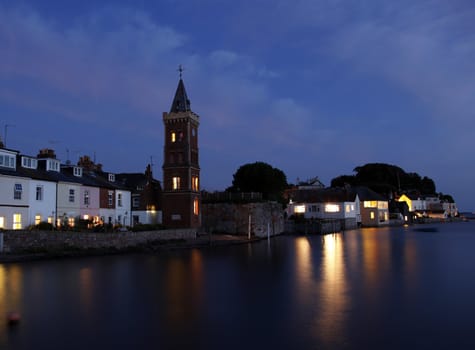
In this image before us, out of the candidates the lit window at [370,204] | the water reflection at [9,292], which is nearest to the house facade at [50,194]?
the water reflection at [9,292]

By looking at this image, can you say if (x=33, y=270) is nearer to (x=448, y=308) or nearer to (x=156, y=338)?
(x=156, y=338)

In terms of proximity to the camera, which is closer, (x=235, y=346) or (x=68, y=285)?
(x=235, y=346)

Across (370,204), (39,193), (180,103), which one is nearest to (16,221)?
(39,193)

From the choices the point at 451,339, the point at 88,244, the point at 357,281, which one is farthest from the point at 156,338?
the point at 88,244

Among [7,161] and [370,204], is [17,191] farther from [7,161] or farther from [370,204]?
[370,204]

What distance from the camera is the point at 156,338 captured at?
12.3 meters

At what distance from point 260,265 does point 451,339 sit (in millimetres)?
16614

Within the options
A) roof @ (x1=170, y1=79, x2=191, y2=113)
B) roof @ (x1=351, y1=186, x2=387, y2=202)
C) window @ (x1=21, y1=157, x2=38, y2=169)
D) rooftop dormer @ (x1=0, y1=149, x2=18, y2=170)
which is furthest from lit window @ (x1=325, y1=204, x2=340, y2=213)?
rooftop dormer @ (x1=0, y1=149, x2=18, y2=170)

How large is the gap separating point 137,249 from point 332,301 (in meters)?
19.7

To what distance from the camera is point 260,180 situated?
69.2 metres

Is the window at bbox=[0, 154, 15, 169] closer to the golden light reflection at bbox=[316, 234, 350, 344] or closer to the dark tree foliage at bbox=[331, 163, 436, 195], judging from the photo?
the golden light reflection at bbox=[316, 234, 350, 344]

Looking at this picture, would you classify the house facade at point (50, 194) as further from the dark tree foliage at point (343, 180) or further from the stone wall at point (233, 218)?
the dark tree foliage at point (343, 180)

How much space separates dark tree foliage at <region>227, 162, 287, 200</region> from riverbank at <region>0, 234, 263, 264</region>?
2172 cm

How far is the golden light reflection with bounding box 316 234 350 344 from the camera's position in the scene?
13.1 metres
